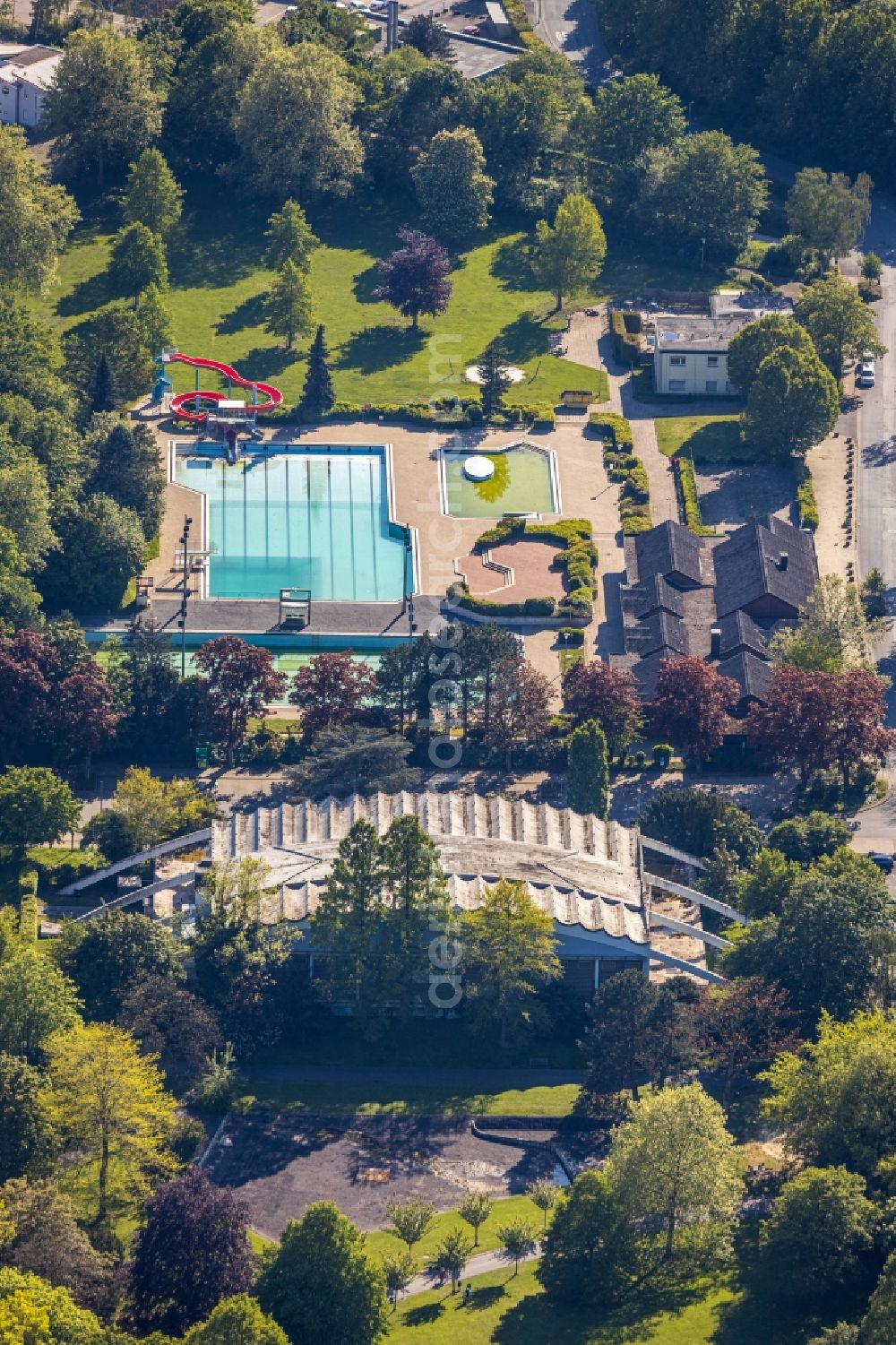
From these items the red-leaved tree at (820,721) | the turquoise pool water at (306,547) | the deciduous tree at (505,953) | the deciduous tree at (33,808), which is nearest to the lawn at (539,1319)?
the deciduous tree at (505,953)

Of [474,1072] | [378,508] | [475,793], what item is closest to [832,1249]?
[474,1072]

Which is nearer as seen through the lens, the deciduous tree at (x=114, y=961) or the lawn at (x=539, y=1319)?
the lawn at (x=539, y=1319)

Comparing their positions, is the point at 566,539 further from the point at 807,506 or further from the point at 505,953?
the point at 505,953

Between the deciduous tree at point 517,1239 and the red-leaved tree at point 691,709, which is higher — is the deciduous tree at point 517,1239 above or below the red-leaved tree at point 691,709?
below

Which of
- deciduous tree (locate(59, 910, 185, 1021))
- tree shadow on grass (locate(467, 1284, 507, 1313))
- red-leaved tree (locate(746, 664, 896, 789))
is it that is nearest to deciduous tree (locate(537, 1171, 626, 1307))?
tree shadow on grass (locate(467, 1284, 507, 1313))

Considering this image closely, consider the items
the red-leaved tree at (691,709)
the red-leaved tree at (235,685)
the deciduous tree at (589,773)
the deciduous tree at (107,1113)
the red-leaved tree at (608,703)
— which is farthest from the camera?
the red-leaved tree at (235,685)

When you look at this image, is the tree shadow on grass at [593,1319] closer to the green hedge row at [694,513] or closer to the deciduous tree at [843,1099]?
the deciduous tree at [843,1099]
